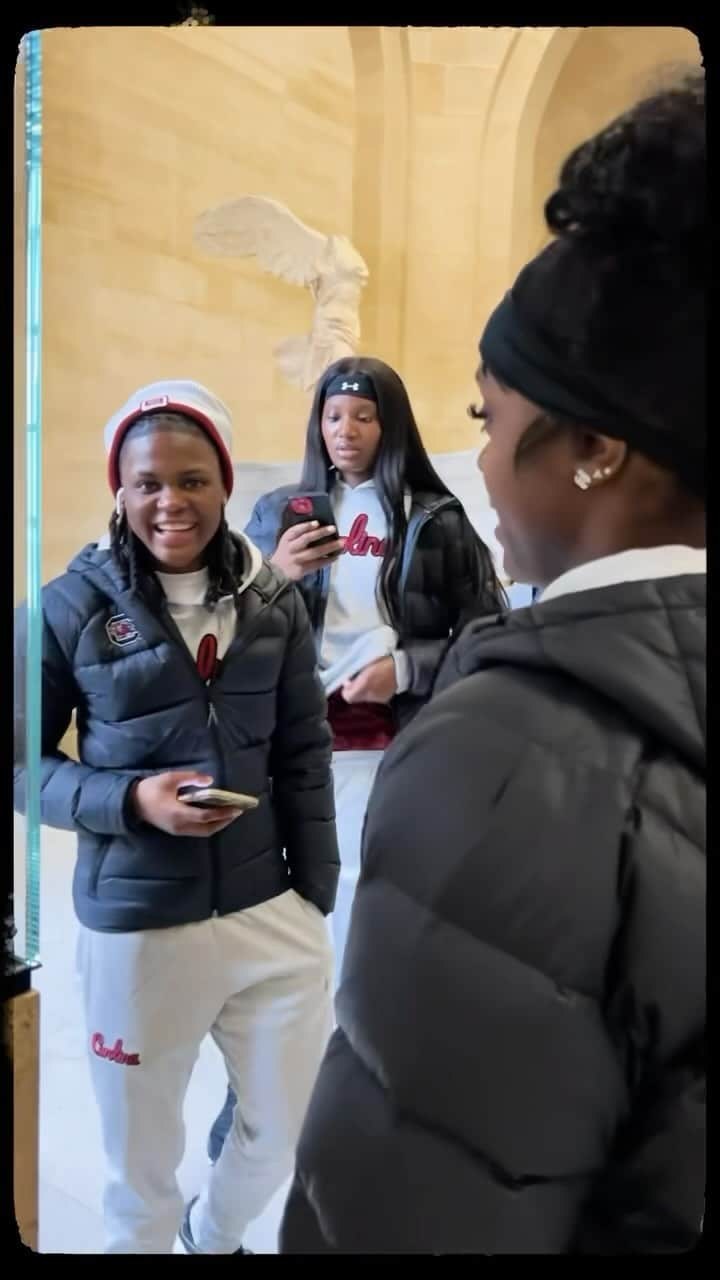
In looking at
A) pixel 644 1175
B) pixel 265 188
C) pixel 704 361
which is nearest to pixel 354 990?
pixel 644 1175

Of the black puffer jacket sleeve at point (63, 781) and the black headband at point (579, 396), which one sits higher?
the black headband at point (579, 396)

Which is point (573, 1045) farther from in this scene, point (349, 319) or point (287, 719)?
point (349, 319)

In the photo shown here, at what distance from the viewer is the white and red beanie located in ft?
2.32

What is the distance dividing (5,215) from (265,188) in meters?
0.22

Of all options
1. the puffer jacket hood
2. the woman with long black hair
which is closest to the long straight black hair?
the woman with long black hair

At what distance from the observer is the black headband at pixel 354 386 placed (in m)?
0.76

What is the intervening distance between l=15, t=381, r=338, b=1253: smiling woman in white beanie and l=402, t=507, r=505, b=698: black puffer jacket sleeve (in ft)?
0.34

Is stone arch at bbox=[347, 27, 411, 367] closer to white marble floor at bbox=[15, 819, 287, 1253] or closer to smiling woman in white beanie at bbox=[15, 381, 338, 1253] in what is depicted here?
smiling woman in white beanie at bbox=[15, 381, 338, 1253]

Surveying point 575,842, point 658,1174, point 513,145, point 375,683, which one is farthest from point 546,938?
point 513,145

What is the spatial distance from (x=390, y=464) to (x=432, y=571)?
96 mm

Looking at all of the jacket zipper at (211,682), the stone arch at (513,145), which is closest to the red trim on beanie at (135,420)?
the jacket zipper at (211,682)

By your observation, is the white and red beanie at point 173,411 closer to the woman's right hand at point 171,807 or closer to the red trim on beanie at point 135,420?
the red trim on beanie at point 135,420

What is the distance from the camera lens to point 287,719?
30.7 inches

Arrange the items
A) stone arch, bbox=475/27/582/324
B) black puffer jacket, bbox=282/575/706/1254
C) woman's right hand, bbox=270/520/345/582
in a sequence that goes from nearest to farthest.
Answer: black puffer jacket, bbox=282/575/706/1254 < stone arch, bbox=475/27/582/324 < woman's right hand, bbox=270/520/345/582
